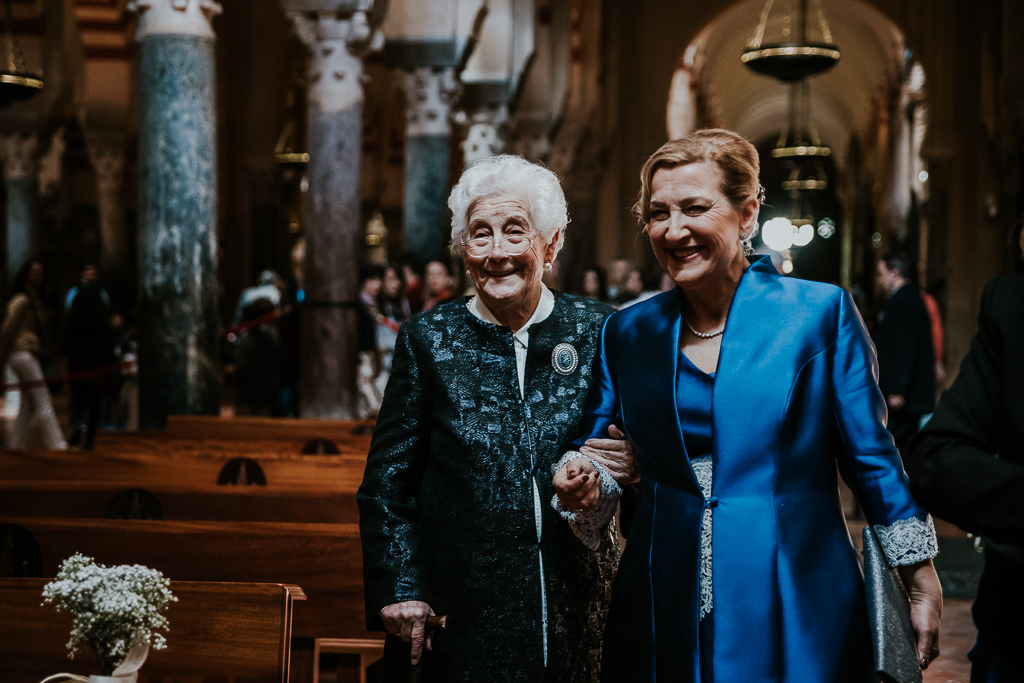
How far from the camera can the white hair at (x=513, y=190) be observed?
104 inches

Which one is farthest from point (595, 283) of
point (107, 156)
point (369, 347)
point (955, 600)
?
point (107, 156)

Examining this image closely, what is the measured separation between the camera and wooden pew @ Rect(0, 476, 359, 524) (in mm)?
4664

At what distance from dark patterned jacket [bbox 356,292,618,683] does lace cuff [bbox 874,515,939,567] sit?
0.68 metres

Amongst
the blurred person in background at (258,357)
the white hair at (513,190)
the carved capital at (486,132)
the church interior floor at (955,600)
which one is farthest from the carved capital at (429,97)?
the white hair at (513,190)

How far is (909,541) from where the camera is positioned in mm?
2104

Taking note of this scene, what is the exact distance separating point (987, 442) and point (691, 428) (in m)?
0.61

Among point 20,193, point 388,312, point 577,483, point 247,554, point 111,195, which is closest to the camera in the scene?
point 577,483

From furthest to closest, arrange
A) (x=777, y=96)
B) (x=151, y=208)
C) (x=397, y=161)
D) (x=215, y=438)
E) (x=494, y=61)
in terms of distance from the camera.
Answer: (x=777, y=96)
(x=397, y=161)
(x=494, y=61)
(x=151, y=208)
(x=215, y=438)

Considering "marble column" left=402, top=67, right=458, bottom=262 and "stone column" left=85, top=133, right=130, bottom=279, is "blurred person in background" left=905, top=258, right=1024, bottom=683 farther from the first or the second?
"stone column" left=85, top=133, right=130, bottom=279

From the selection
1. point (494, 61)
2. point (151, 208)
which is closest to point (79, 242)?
point (494, 61)

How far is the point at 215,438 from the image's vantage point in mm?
6711

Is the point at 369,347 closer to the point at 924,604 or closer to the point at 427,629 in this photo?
the point at 427,629

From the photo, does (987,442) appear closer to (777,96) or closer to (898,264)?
(898,264)

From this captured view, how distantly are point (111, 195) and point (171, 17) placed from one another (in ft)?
28.8
